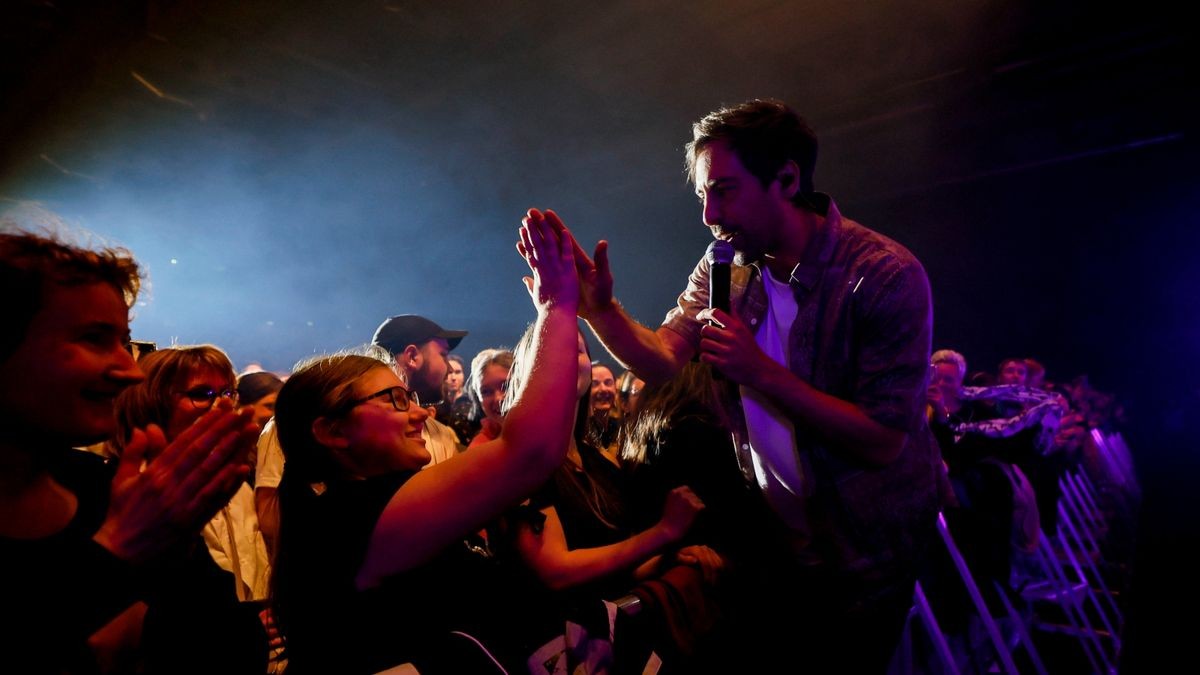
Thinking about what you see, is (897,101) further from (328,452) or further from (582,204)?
(328,452)

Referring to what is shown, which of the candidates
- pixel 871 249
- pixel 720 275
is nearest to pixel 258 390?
pixel 720 275

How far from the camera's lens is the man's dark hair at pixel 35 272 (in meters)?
0.97

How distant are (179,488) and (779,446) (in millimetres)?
1427

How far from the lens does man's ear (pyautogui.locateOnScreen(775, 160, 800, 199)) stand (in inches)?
77.1

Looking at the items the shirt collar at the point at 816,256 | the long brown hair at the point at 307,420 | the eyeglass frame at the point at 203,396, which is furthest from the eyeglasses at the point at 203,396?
the shirt collar at the point at 816,256

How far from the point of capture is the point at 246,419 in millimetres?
943

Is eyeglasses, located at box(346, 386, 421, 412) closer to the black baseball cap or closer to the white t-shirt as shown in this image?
the white t-shirt

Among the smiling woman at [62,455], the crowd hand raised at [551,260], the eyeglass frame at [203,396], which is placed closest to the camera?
the smiling woman at [62,455]

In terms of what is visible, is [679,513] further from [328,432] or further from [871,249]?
[328,432]

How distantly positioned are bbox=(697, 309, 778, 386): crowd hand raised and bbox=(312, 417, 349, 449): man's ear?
0.97 meters

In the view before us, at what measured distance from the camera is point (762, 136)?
1926mm

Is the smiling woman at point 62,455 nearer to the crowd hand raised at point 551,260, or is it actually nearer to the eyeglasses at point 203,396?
the crowd hand raised at point 551,260

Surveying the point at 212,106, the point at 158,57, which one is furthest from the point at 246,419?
the point at 212,106

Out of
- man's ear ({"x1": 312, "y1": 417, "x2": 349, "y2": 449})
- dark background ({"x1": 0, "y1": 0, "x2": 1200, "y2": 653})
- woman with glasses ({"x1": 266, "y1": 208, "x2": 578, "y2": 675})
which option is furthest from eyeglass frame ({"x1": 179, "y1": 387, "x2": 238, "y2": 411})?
dark background ({"x1": 0, "y1": 0, "x2": 1200, "y2": 653})
